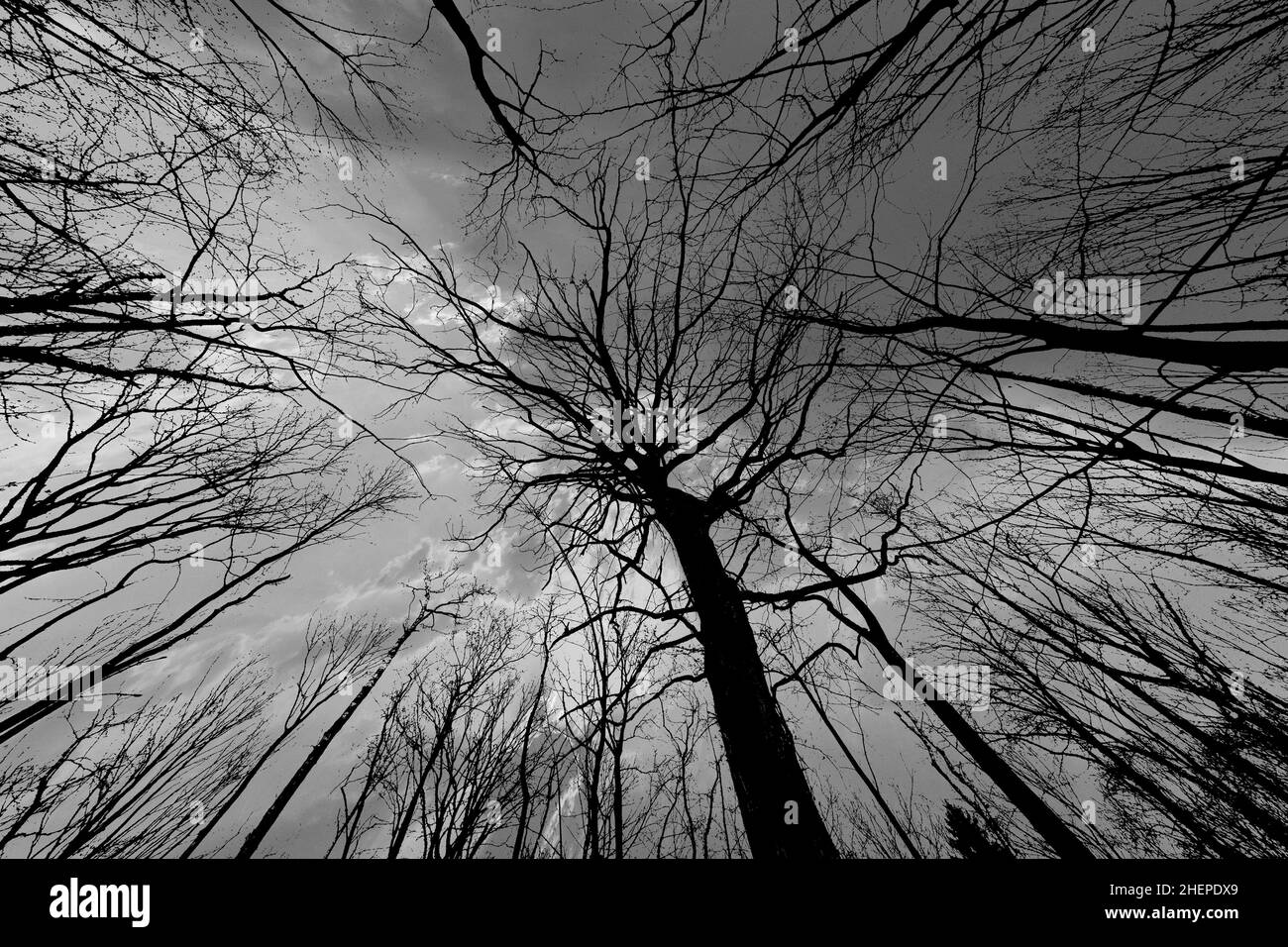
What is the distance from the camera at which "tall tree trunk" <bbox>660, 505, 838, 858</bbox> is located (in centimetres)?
238

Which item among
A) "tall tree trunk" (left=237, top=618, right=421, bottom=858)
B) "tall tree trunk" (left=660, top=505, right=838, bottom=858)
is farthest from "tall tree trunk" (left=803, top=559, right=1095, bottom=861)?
"tall tree trunk" (left=237, top=618, right=421, bottom=858)

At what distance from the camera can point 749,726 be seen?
2826 millimetres

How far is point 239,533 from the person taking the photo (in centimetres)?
529

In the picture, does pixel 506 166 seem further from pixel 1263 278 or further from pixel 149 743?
pixel 149 743

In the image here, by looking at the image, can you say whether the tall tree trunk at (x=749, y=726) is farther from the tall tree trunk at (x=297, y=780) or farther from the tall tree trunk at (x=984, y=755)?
the tall tree trunk at (x=297, y=780)

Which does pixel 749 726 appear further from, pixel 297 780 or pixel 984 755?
pixel 297 780

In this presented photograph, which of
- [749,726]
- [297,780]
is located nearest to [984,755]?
[749,726]

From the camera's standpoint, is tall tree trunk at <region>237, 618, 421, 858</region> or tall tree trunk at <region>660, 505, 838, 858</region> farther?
tall tree trunk at <region>237, 618, 421, 858</region>

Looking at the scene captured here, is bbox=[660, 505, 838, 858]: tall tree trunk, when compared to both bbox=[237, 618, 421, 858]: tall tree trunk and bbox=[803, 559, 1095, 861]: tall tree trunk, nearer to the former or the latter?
bbox=[803, 559, 1095, 861]: tall tree trunk

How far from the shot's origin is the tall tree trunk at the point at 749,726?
2.38m

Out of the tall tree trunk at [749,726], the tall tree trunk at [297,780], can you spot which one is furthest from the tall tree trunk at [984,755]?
the tall tree trunk at [297,780]
